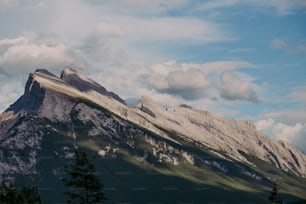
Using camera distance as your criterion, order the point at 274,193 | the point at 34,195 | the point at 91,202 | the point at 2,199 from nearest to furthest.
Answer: the point at 91,202 → the point at 274,193 → the point at 2,199 → the point at 34,195

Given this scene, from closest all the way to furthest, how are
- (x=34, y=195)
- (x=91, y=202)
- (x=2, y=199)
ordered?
(x=91, y=202)
(x=2, y=199)
(x=34, y=195)

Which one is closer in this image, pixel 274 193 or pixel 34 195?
pixel 274 193

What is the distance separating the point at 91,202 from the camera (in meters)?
70.5

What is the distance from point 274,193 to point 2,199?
84.3 meters

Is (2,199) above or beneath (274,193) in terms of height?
beneath

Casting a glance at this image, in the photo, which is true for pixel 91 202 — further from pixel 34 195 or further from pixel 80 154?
pixel 34 195

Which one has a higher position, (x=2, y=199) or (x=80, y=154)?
(x=80, y=154)

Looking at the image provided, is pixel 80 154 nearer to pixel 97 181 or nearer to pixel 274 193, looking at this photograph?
pixel 97 181

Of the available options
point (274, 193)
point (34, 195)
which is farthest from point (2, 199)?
point (274, 193)

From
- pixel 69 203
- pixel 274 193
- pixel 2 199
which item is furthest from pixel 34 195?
pixel 69 203

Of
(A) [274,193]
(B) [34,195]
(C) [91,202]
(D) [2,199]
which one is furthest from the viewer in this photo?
(B) [34,195]

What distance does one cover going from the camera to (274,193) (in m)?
103

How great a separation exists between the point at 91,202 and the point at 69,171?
486cm

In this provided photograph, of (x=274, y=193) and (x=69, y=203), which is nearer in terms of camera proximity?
(x=69, y=203)
